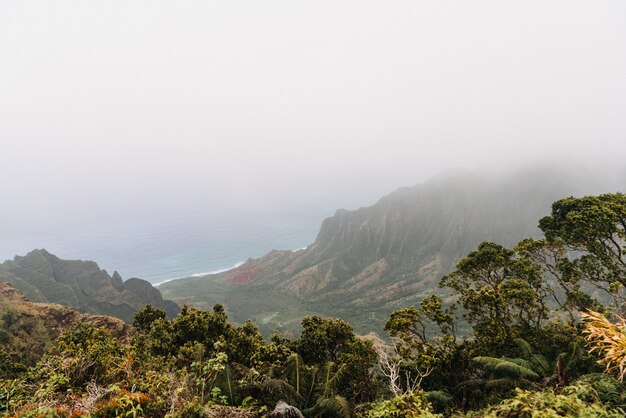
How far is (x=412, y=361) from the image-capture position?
63.9ft

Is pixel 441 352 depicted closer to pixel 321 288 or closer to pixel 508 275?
pixel 508 275

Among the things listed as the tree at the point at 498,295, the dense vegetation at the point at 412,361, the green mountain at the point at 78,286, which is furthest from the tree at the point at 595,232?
the green mountain at the point at 78,286

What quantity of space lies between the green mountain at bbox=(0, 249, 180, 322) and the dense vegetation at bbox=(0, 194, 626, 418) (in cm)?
9659

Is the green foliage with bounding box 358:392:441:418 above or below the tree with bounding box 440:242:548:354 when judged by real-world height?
above

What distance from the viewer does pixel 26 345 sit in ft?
102

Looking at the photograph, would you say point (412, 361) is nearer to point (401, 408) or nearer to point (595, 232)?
point (401, 408)

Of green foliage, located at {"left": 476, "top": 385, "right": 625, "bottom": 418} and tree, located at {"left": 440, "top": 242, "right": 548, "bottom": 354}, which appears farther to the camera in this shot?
tree, located at {"left": 440, "top": 242, "right": 548, "bottom": 354}

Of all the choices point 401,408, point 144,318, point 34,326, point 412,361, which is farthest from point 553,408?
point 34,326

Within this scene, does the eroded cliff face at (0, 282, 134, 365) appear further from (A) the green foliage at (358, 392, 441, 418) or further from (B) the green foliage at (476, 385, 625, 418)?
(B) the green foliage at (476, 385, 625, 418)

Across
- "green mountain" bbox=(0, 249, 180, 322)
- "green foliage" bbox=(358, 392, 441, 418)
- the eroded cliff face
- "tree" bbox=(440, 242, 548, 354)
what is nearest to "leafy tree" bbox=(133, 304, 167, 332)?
the eroded cliff face

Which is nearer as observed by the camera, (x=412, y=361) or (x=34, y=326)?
(x=412, y=361)

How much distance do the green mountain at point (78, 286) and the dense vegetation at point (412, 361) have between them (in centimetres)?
9659

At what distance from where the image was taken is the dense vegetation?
691cm

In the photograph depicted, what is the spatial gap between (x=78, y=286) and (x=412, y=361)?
15199cm
